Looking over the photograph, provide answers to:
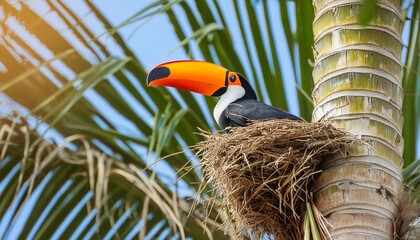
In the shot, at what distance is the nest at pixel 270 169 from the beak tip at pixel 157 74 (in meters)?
0.73

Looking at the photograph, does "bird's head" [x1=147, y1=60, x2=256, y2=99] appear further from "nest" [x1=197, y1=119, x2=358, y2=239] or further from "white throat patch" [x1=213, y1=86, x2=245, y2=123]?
"nest" [x1=197, y1=119, x2=358, y2=239]

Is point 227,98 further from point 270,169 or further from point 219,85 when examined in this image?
point 270,169

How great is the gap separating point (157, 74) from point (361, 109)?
1340 millimetres

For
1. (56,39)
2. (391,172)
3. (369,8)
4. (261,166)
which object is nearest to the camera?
(369,8)

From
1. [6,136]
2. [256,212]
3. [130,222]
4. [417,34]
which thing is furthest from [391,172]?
[6,136]

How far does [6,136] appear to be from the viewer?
14.4 feet

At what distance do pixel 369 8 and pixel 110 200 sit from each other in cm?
302

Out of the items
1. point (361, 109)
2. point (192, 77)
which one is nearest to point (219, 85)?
point (192, 77)

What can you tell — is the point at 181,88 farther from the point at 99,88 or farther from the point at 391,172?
the point at 391,172

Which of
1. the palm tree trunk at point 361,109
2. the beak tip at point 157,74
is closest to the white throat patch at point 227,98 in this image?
the beak tip at point 157,74

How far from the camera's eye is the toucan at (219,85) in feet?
14.1

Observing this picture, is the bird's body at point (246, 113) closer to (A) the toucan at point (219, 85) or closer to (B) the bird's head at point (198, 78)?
(A) the toucan at point (219, 85)

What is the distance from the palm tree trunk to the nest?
7cm

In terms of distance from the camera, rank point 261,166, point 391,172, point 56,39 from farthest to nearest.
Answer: point 56,39
point 261,166
point 391,172
